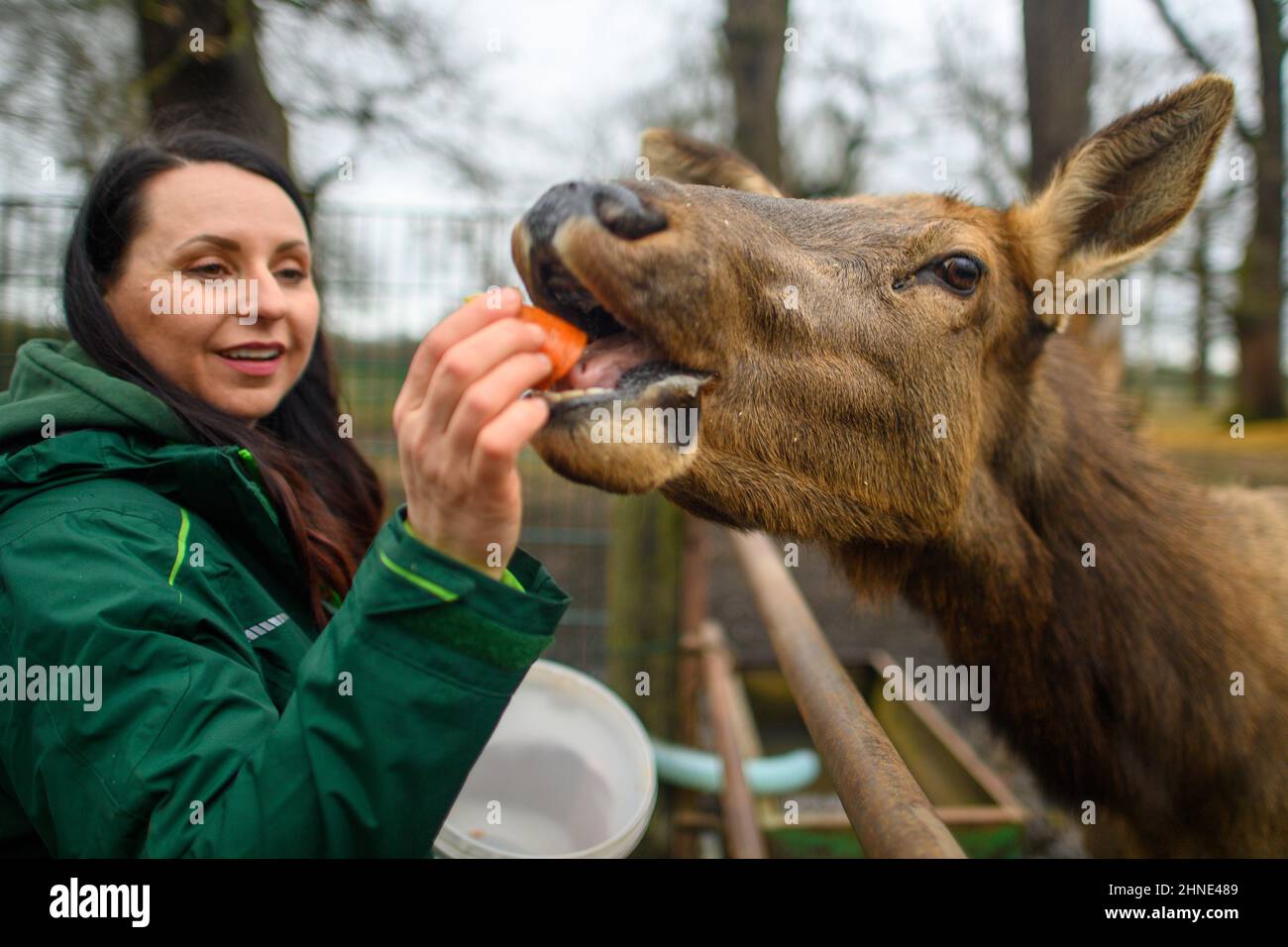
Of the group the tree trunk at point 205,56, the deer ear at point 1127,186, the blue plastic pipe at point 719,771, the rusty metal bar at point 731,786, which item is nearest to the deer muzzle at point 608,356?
the deer ear at point 1127,186

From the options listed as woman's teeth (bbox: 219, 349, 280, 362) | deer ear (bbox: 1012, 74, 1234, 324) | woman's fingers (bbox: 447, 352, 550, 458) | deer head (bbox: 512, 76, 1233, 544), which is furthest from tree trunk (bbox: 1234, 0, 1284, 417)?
woman's fingers (bbox: 447, 352, 550, 458)

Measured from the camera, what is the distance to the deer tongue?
170 centimetres

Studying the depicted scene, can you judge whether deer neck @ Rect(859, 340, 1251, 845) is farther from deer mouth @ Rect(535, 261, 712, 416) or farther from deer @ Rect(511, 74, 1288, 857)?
deer mouth @ Rect(535, 261, 712, 416)

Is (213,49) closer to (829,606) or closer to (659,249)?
(659,249)

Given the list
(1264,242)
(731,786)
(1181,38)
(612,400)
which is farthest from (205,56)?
(1264,242)

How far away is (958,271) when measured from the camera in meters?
2.43

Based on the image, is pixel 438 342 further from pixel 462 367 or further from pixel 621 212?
pixel 621 212

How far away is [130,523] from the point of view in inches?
61.1

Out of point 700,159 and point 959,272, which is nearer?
point 959,272

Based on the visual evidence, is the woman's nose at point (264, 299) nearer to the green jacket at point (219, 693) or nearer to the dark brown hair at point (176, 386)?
the dark brown hair at point (176, 386)

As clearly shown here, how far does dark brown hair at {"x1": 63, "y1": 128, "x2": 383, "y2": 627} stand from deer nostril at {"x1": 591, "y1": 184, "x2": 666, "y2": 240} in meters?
1.02

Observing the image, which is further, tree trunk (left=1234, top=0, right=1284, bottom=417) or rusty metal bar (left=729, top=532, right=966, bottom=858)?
tree trunk (left=1234, top=0, right=1284, bottom=417)

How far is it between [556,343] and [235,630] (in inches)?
33.9

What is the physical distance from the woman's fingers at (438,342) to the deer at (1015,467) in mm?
491
